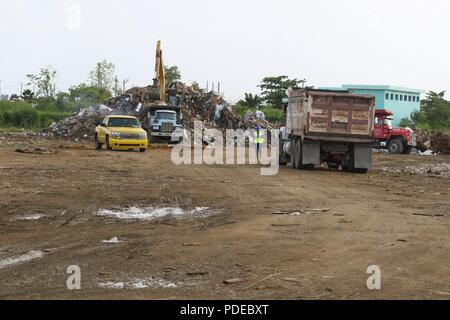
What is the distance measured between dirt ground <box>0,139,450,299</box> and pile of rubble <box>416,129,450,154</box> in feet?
92.7

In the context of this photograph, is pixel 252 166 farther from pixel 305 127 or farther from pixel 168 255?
pixel 168 255

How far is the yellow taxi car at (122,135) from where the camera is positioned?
110ft

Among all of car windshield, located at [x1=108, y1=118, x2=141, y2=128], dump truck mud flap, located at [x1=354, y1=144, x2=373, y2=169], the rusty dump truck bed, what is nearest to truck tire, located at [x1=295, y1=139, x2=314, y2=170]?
the rusty dump truck bed

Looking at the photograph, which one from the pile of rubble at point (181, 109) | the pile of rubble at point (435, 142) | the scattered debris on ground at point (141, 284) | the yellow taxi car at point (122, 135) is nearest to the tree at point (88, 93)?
the pile of rubble at point (181, 109)

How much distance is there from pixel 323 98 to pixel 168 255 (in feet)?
54.4

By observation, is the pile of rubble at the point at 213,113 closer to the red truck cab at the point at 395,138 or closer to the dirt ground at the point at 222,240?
the red truck cab at the point at 395,138

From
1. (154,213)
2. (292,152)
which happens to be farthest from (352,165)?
(154,213)

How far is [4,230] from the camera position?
34.7 ft

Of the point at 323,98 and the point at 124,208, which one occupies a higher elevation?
the point at 323,98

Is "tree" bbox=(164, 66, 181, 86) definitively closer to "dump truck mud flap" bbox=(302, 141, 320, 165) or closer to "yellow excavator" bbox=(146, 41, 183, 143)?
"yellow excavator" bbox=(146, 41, 183, 143)

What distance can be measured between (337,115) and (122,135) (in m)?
13.1

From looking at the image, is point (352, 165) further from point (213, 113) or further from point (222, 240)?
point (213, 113)

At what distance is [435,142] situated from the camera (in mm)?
46500
